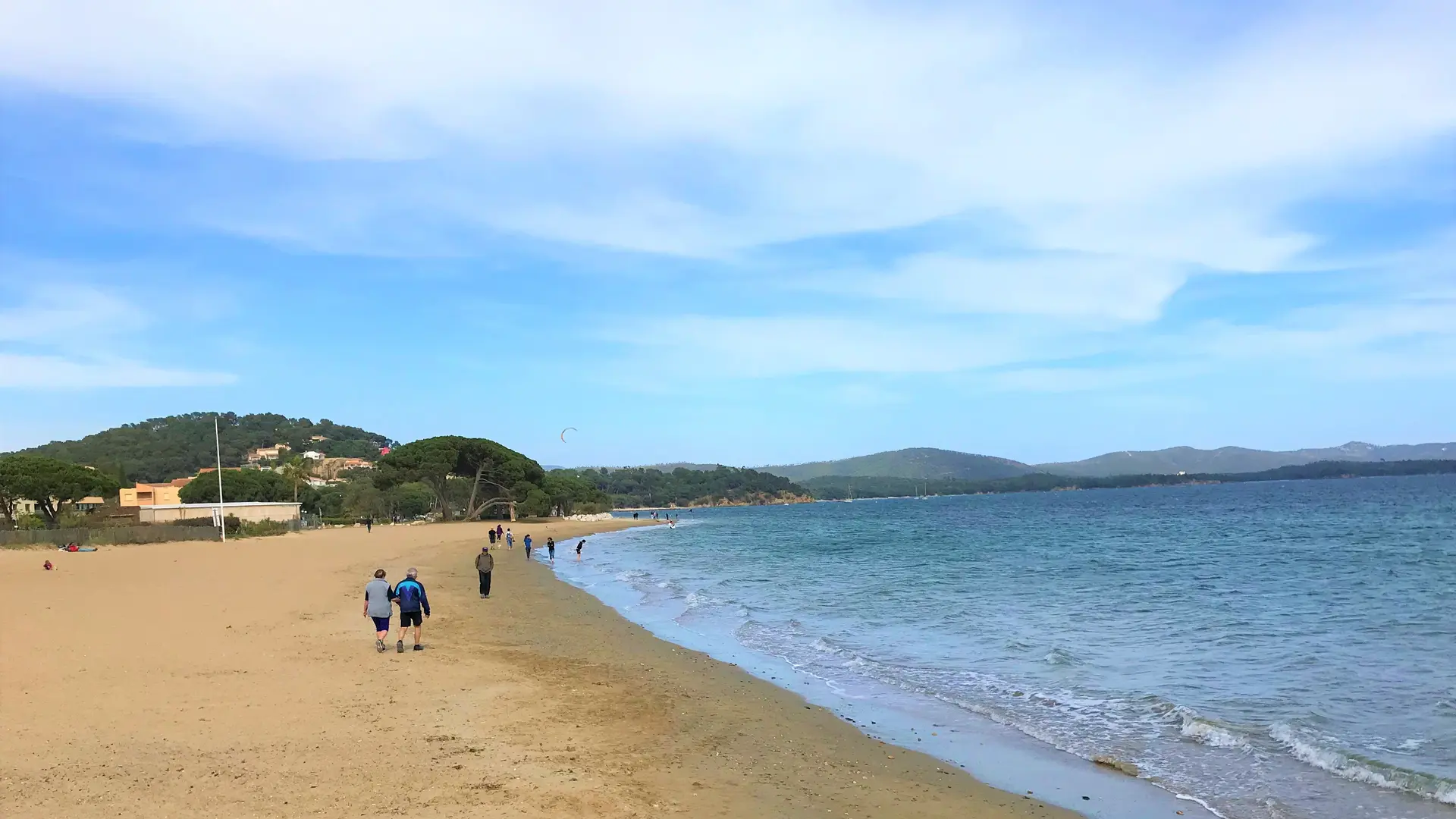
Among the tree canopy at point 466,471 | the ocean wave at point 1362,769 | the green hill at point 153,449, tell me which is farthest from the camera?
the green hill at point 153,449

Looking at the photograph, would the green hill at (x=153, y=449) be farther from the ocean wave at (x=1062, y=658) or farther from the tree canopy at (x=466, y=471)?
the ocean wave at (x=1062, y=658)

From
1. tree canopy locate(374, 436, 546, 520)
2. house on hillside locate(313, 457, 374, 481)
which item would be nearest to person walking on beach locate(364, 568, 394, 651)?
tree canopy locate(374, 436, 546, 520)

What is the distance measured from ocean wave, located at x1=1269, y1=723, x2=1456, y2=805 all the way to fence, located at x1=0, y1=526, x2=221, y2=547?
43.3 meters

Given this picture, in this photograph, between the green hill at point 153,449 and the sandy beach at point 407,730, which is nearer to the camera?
the sandy beach at point 407,730

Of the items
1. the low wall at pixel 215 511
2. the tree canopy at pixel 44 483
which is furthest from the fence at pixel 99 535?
the tree canopy at pixel 44 483

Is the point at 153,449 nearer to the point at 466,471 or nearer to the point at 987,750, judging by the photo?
the point at 466,471

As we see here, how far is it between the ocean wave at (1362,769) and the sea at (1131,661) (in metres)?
0.03

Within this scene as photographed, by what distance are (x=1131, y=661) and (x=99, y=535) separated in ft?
→ 138

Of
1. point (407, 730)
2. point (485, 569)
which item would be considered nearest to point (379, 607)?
point (407, 730)

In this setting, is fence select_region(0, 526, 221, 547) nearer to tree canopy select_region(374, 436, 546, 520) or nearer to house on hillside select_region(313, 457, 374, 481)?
tree canopy select_region(374, 436, 546, 520)

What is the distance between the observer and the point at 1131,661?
546 inches

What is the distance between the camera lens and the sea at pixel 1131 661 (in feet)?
26.9

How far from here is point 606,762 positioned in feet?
25.3

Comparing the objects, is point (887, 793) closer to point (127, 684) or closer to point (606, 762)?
point (606, 762)
